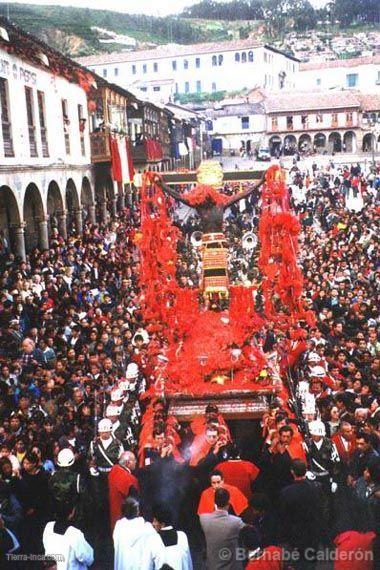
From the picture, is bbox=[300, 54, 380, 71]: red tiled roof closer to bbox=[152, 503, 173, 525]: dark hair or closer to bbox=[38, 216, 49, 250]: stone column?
bbox=[38, 216, 49, 250]: stone column

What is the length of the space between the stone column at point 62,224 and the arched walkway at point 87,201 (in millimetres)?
4418

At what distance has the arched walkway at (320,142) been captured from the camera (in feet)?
226

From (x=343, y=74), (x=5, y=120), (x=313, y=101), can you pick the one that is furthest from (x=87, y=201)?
(x=343, y=74)

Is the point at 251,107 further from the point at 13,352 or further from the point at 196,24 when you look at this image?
the point at 13,352

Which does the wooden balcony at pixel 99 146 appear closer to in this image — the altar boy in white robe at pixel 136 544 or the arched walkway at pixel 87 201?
the arched walkway at pixel 87 201

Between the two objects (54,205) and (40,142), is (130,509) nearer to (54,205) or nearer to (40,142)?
(40,142)

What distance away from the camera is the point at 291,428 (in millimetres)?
8391

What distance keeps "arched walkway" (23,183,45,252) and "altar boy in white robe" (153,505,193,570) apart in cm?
1784

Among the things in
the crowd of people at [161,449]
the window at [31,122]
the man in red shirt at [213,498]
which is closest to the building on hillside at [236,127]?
the window at [31,122]

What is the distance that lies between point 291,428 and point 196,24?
92.7m

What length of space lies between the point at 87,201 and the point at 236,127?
40546 millimetres

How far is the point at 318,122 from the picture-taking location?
221 feet

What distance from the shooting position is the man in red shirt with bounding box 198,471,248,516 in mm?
7086

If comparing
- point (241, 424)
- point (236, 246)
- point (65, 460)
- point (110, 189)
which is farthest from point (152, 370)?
point (110, 189)
